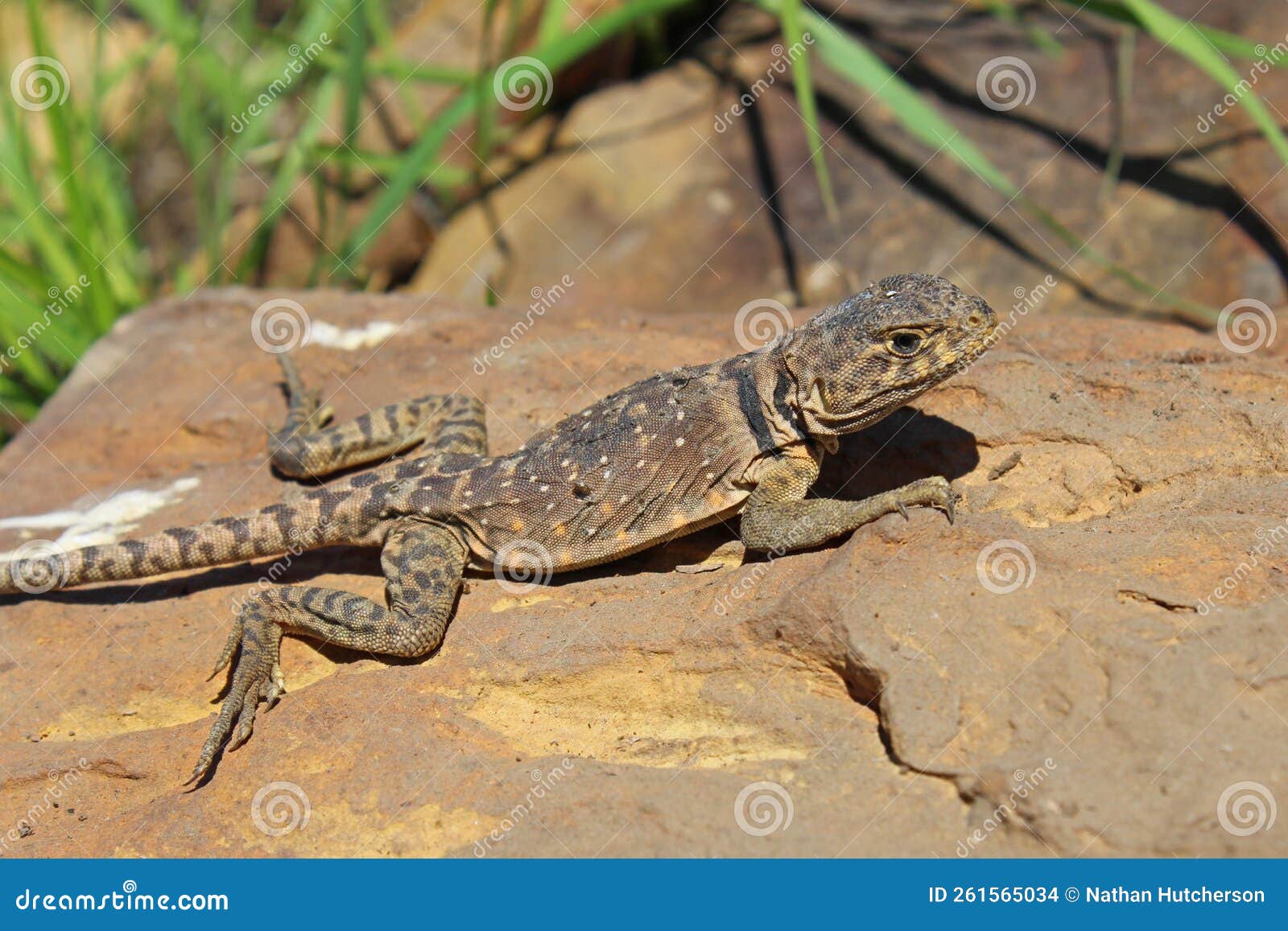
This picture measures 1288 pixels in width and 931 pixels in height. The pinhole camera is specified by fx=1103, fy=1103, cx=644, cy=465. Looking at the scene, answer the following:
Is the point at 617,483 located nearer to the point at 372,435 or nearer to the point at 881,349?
the point at 881,349

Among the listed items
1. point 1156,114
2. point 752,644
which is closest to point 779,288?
point 1156,114

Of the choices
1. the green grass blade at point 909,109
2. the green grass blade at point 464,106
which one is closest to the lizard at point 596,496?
the green grass blade at point 909,109

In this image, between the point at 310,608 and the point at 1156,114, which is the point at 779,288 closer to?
the point at 1156,114

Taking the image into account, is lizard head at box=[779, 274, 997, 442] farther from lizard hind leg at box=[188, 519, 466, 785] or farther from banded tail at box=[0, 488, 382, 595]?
banded tail at box=[0, 488, 382, 595]

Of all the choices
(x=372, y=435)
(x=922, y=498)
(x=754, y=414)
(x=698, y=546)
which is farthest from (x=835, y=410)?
(x=372, y=435)

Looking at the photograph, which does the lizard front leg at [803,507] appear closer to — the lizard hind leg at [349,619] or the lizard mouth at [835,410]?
the lizard mouth at [835,410]

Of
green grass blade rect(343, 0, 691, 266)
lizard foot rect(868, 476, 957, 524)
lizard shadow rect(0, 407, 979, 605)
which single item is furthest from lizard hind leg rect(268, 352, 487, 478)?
green grass blade rect(343, 0, 691, 266)

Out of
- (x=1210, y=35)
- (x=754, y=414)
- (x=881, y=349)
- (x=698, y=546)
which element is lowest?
(x=698, y=546)
